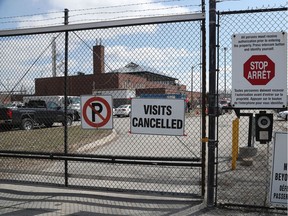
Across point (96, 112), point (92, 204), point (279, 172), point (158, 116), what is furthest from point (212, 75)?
point (92, 204)

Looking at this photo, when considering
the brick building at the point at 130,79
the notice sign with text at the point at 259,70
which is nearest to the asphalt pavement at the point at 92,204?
the notice sign with text at the point at 259,70

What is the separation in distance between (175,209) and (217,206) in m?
0.68

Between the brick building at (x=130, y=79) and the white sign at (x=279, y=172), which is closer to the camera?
the white sign at (x=279, y=172)

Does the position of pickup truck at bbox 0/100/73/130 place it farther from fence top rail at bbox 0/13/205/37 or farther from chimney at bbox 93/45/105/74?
chimney at bbox 93/45/105/74

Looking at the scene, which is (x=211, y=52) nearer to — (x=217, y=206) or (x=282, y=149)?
(x=282, y=149)

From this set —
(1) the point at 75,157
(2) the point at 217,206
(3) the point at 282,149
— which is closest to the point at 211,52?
(3) the point at 282,149

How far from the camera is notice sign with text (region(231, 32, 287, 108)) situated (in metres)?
5.22

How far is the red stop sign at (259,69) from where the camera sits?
526 centimetres

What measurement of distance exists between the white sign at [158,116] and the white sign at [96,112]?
1.85 feet

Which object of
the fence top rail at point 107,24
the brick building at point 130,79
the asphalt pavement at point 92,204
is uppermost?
the fence top rail at point 107,24

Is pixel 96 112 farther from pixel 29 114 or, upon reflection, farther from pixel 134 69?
pixel 29 114

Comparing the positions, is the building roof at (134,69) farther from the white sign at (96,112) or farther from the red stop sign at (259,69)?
the red stop sign at (259,69)

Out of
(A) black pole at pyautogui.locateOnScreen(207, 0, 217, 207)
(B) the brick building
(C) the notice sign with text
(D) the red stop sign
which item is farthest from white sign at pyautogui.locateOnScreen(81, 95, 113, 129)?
(D) the red stop sign

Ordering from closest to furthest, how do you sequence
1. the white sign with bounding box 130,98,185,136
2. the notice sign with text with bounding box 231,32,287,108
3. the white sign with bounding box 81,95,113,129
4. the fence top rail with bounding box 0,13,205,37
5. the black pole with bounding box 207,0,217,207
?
1. the notice sign with text with bounding box 231,32,287,108
2. the black pole with bounding box 207,0,217,207
3. the fence top rail with bounding box 0,13,205,37
4. the white sign with bounding box 130,98,185,136
5. the white sign with bounding box 81,95,113,129
